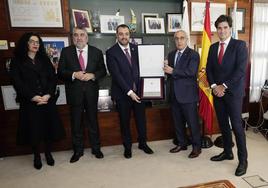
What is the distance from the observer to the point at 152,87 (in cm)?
278

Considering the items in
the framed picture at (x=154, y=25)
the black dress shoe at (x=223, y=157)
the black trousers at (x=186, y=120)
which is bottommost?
the black dress shoe at (x=223, y=157)

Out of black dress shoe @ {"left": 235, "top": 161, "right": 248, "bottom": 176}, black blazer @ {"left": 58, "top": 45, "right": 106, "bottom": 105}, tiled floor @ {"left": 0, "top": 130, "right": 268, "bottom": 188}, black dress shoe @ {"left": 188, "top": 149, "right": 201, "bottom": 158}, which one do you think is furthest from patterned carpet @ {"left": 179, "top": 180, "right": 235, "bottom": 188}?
black blazer @ {"left": 58, "top": 45, "right": 106, "bottom": 105}

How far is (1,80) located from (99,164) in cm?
155

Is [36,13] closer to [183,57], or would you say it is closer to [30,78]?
[30,78]

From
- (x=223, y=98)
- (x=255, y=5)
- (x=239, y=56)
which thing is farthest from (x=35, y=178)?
(x=255, y=5)

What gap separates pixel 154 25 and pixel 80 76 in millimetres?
1455

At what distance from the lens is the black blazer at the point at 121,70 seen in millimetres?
2682

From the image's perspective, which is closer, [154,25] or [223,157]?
[223,157]

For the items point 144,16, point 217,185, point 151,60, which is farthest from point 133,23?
point 217,185

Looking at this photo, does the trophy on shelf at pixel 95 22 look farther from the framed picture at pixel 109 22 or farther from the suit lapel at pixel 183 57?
the suit lapel at pixel 183 57

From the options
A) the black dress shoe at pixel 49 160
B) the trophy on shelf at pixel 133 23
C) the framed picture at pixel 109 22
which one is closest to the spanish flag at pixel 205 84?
the trophy on shelf at pixel 133 23

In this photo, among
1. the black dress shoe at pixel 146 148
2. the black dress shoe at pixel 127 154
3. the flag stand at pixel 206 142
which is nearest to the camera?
the black dress shoe at pixel 127 154

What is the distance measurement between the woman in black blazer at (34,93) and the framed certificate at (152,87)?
1000 millimetres

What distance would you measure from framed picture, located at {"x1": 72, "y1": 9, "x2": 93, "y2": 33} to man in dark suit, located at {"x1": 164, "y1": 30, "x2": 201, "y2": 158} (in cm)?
119
